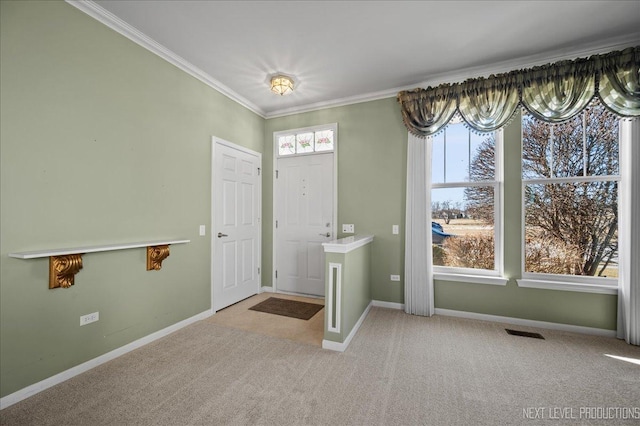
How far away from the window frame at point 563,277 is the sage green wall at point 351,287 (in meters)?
1.74

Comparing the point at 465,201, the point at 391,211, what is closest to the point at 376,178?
the point at 391,211

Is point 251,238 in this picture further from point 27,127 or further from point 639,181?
point 639,181

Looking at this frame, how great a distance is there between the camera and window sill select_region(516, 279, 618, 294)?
2629 mm

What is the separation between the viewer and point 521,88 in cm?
276

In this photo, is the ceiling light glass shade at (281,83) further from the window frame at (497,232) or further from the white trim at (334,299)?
the window frame at (497,232)

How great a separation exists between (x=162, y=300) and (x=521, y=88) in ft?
14.5

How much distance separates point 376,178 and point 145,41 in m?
2.98

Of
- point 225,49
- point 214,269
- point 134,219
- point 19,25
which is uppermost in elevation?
point 225,49

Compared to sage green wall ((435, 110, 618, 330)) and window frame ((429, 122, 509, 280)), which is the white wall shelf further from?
sage green wall ((435, 110, 618, 330))

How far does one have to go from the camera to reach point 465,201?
10.6 ft

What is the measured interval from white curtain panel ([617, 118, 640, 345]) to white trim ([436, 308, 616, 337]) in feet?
0.49

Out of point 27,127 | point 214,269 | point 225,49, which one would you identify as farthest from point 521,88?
point 27,127

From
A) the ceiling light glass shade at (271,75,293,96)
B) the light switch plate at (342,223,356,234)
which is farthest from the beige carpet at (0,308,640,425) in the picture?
the ceiling light glass shade at (271,75,293,96)

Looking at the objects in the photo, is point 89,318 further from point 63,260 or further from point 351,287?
point 351,287
